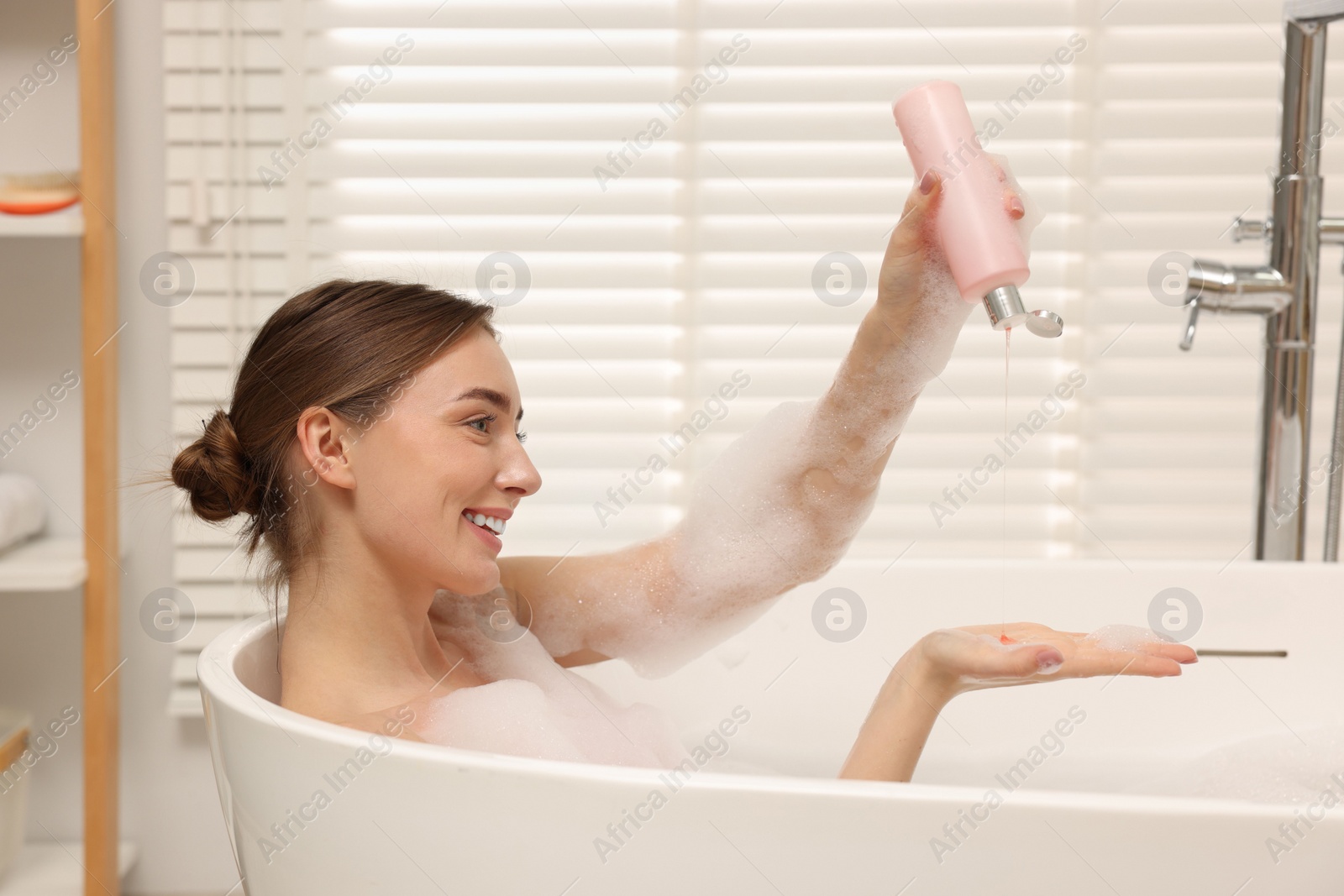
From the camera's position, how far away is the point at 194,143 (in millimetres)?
1773

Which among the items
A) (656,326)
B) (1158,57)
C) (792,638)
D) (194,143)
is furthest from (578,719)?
(1158,57)

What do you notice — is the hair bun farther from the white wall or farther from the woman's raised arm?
the white wall

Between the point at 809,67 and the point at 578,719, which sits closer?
the point at 578,719

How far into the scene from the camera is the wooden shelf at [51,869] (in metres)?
1.68

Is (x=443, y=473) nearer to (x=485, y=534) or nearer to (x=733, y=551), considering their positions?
(x=485, y=534)

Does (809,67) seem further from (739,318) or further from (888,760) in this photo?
(888,760)

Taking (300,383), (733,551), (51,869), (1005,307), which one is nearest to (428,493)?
(300,383)

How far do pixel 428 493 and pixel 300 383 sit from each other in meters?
0.16

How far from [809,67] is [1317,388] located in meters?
1.04

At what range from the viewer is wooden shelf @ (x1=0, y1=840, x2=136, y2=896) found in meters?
1.68

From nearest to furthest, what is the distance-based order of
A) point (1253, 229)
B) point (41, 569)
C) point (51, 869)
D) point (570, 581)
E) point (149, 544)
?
point (570, 581) < point (1253, 229) < point (41, 569) < point (51, 869) < point (149, 544)

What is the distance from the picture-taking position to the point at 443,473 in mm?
1040

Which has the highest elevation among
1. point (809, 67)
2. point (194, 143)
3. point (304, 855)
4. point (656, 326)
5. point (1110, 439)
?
point (809, 67)

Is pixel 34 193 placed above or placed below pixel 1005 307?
above
